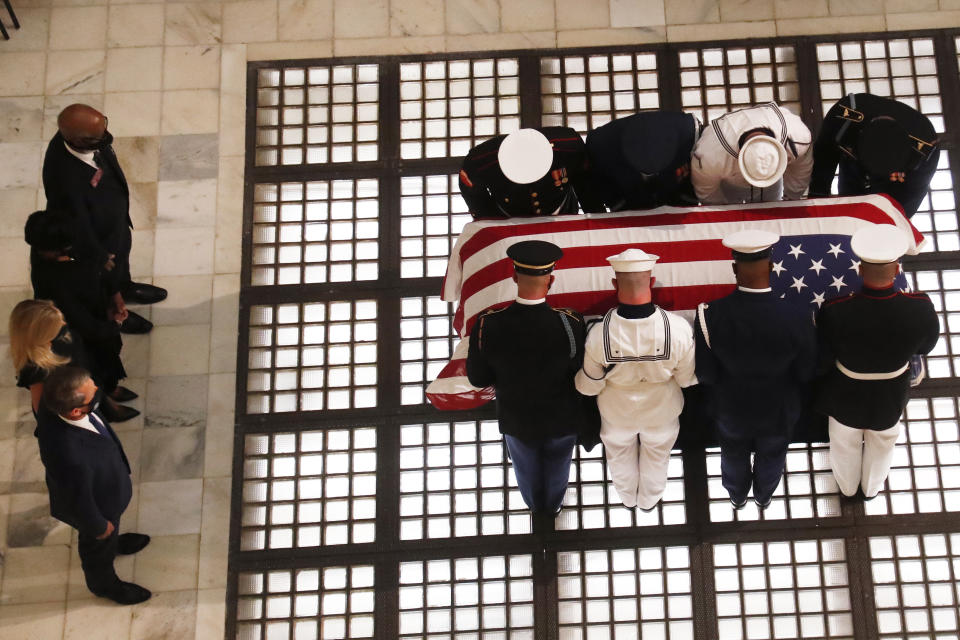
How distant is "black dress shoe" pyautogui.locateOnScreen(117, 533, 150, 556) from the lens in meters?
5.22

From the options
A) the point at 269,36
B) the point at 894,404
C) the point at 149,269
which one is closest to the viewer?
the point at 894,404

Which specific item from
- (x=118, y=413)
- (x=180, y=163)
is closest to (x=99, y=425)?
(x=118, y=413)

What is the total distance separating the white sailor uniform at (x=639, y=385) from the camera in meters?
3.84

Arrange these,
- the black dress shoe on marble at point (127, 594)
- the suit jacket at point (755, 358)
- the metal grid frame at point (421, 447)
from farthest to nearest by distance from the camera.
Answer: the metal grid frame at point (421, 447) → the black dress shoe on marble at point (127, 594) → the suit jacket at point (755, 358)

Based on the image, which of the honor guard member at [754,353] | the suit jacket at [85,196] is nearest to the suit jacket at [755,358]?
the honor guard member at [754,353]

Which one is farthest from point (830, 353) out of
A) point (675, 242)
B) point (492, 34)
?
point (492, 34)

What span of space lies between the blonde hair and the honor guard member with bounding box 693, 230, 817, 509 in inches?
124

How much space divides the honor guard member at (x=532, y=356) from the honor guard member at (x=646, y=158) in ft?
2.40

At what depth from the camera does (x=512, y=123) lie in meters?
5.85

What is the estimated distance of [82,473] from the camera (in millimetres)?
4297

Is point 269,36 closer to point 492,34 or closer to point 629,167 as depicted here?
point 492,34

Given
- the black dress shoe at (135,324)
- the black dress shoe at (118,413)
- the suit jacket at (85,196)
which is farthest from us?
the black dress shoe at (135,324)

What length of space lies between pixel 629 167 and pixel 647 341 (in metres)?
0.99

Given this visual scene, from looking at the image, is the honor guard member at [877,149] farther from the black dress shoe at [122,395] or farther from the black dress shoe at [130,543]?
the black dress shoe at [130,543]
